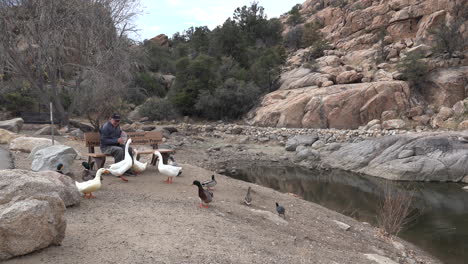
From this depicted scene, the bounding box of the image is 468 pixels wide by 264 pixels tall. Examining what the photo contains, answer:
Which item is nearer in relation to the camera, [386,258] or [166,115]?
[386,258]

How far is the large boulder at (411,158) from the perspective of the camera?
13820 mm

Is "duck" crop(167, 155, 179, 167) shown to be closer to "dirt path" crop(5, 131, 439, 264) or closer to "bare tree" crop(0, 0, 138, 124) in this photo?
"dirt path" crop(5, 131, 439, 264)

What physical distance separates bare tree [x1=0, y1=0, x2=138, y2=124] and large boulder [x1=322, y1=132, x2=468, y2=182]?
516 inches

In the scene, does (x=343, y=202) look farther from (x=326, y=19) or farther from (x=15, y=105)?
(x=326, y=19)

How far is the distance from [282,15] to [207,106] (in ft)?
139

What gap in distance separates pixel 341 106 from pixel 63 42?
1816 centimetres

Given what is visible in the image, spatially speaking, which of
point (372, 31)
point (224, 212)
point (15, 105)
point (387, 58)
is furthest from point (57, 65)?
point (372, 31)

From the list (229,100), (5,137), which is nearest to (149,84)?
(229,100)

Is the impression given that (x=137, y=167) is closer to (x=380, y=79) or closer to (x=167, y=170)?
(x=167, y=170)

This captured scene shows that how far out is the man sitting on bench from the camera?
7766 mm

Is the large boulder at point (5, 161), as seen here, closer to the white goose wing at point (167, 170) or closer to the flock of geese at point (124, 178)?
the flock of geese at point (124, 178)

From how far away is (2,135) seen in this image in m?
11.4

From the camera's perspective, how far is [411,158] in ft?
47.6

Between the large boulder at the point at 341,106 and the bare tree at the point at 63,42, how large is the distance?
1287 centimetres
